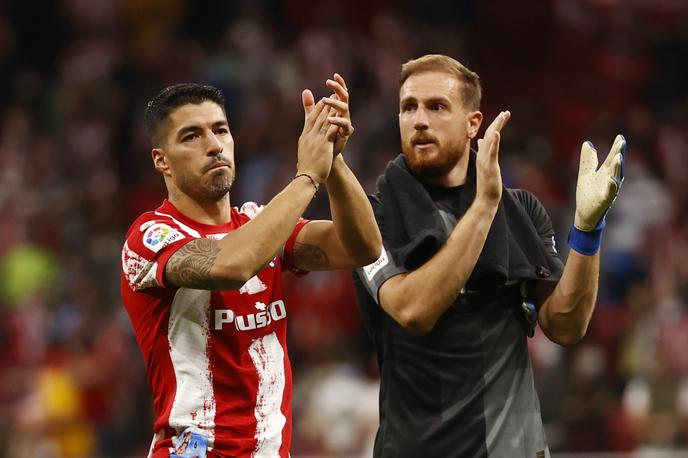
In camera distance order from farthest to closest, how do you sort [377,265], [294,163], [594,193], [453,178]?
1. [294,163]
2. [453,178]
3. [377,265]
4. [594,193]

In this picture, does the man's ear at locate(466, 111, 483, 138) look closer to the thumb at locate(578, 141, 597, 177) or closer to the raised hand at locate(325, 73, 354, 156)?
the thumb at locate(578, 141, 597, 177)

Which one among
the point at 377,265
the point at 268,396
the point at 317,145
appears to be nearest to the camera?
the point at 317,145

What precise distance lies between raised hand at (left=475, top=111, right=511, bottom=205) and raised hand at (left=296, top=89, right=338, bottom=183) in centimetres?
57

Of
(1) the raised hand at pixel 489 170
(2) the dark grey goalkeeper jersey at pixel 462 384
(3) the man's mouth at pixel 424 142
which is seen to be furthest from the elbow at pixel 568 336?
(3) the man's mouth at pixel 424 142

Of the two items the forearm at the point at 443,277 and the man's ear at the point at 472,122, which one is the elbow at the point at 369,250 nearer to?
the forearm at the point at 443,277

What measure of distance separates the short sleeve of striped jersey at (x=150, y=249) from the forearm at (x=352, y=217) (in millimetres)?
499

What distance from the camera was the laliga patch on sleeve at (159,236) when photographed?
3842 mm

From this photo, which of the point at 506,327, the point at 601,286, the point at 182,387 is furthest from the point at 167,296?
the point at 601,286

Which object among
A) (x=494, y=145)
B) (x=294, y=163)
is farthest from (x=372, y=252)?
(x=294, y=163)

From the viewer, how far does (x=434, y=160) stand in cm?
428

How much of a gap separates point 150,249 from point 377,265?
841mm

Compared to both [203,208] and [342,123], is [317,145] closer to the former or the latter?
[342,123]

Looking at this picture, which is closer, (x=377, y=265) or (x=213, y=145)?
(x=213, y=145)

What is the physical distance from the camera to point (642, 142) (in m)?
10.2
